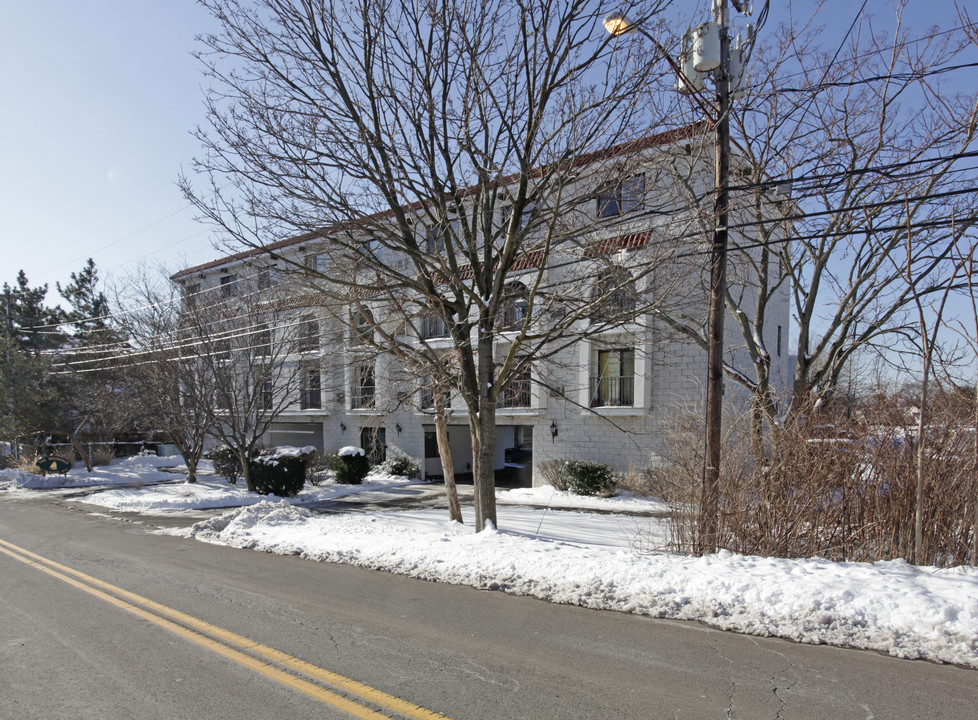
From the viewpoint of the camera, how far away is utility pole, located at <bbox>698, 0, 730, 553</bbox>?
7422 mm

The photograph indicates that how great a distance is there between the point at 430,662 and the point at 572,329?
10.3 m

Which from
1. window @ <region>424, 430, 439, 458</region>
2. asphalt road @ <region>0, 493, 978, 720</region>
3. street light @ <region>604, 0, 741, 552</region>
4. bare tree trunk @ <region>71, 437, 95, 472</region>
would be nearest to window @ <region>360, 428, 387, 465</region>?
window @ <region>424, 430, 439, 458</region>

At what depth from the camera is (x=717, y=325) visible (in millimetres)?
8133

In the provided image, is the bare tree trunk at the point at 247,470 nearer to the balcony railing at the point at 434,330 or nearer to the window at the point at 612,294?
the balcony railing at the point at 434,330

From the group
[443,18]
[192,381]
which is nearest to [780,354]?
[443,18]

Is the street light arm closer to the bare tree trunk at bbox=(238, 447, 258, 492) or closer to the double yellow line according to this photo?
the double yellow line

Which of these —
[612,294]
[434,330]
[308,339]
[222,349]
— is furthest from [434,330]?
[612,294]

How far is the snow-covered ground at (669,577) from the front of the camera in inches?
193

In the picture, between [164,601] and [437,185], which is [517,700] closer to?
[164,601]

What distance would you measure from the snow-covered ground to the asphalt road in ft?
0.84

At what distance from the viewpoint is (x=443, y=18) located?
810 centimetres

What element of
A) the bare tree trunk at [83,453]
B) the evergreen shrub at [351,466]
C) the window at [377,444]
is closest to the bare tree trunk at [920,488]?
the evergreen shrub at [351,466]

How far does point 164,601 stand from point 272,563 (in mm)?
2118

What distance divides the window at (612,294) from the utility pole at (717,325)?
1.16 m
